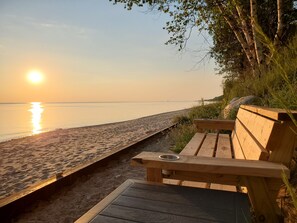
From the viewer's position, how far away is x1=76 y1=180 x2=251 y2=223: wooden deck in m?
1.46

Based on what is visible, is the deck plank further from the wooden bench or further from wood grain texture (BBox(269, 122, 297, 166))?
wood grain texture (BBox(269, 122, 297, 166))

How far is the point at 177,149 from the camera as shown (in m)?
5.95

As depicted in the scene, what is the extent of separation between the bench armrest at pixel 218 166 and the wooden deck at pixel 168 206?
0.21 metres

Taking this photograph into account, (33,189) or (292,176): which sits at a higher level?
(292,176)

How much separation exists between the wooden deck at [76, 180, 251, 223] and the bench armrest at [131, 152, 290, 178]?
205 mm

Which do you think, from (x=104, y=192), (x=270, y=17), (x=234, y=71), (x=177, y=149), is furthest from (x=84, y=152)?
(x=234, y=71)

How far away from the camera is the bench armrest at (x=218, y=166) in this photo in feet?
5.07

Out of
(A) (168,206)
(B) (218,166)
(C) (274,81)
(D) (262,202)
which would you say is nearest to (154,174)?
(A) (168,206)

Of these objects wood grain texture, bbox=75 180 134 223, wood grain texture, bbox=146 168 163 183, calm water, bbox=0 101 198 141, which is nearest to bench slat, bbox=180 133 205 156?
wood grain texture, bbox=146 168 163 183

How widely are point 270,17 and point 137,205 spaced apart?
13.1 m

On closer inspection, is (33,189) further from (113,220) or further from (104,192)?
(113,220)

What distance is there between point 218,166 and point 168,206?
426mm

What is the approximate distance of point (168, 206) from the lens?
161cm

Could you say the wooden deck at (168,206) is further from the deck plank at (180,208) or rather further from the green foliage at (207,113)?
the green foliage at (207,113)
